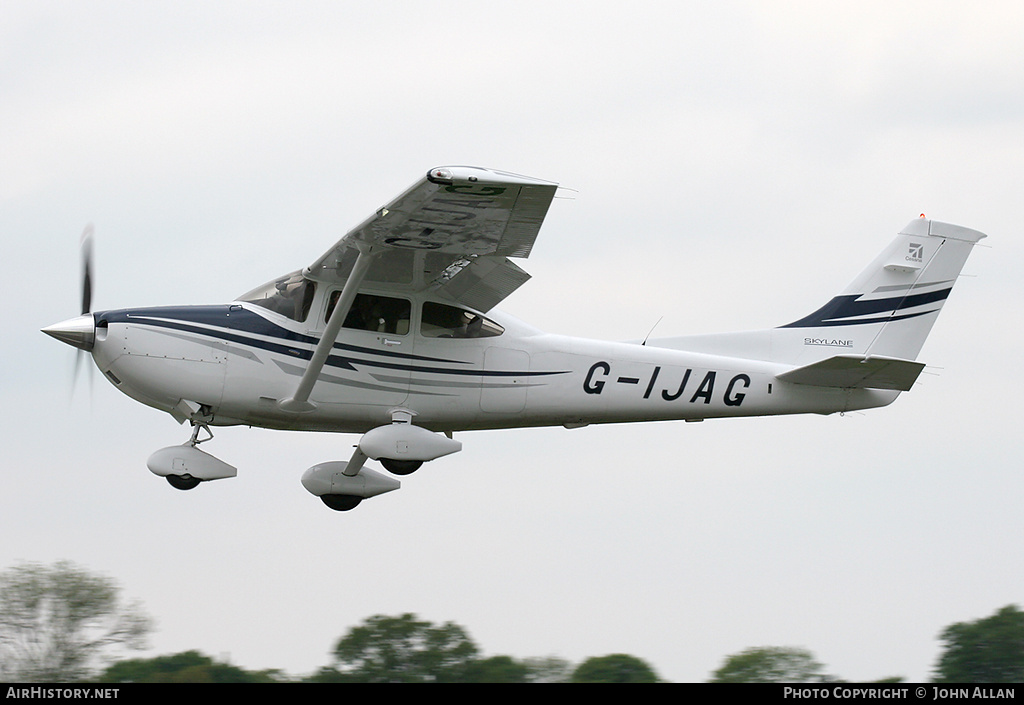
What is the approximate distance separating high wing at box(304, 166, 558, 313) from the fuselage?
1.25 feet

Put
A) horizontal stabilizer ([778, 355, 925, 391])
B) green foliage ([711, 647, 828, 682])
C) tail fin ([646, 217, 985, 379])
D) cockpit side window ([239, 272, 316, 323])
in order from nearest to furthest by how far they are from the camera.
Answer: cockpit side window ([239, 272, 316, 323]), horizontal stabilizer ([778, 355, 925, 391]), tail fin ([646, 217, 985, 379]), green foliage ([711, 647, 828, 682])

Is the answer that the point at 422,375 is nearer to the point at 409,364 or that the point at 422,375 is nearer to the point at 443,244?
the point at 409,364

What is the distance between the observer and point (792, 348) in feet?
46.8

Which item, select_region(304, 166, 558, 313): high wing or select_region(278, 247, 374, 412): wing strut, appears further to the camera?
select_region(278, 247, 374, 412): wing strut

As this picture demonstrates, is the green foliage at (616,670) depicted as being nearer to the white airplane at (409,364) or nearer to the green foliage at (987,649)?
the green foliage at (987,649)

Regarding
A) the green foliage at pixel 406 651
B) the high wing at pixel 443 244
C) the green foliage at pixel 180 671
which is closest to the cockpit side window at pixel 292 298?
the high wing at pixel 443 244

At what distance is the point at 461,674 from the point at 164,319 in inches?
522

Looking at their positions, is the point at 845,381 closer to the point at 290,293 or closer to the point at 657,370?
the point at 657,370

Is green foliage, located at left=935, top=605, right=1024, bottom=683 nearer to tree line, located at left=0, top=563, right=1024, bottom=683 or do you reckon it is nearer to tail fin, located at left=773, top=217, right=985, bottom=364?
tree line, located at left=0, top=563, right=1024, bottom=683

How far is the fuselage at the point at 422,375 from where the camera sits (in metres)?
12.5

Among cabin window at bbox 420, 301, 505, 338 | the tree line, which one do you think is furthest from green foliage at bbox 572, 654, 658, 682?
cabin window at bbox 420, 301, 505, 338

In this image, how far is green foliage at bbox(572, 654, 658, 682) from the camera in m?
25.3

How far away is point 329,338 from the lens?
12305 millimetres
